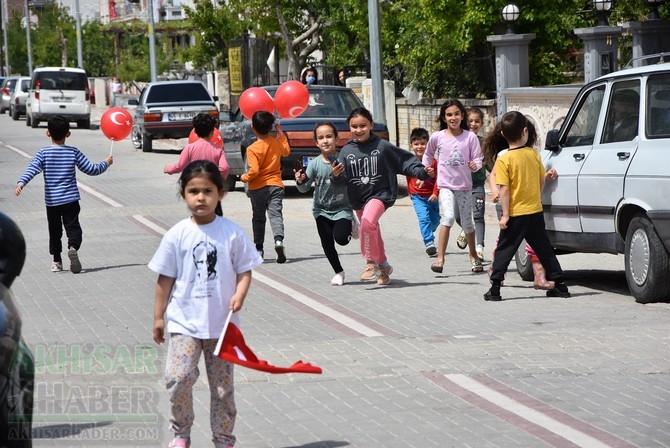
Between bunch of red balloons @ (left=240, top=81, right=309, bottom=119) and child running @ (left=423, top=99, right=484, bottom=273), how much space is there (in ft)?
7.24

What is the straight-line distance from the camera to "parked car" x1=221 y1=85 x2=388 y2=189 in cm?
2022

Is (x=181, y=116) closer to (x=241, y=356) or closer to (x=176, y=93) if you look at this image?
(x=176, y=93)

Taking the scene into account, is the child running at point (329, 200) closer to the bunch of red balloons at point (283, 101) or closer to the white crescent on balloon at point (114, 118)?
the bunch of red balloons at point (283, 101)

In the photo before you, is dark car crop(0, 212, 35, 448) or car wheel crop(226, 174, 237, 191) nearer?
dark car crop(0, 212, 35, 448)

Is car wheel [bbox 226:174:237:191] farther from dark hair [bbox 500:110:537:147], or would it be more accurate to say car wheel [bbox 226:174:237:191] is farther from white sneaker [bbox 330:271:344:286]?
dark hair [bbox 500:110:537:147]

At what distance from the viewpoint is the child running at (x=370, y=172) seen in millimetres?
11805

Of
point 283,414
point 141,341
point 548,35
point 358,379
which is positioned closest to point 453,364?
point 358,379

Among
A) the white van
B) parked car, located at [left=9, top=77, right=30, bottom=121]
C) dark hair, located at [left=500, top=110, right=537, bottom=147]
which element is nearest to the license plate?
the white van

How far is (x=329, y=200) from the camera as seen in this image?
39.5 feet

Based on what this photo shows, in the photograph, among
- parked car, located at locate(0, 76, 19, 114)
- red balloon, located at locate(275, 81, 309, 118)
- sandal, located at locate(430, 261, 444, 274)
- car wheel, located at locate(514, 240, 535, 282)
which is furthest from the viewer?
parked car, located at locate(0, 76, 19, 114)

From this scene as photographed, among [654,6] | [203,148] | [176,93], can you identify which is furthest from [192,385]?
[176,93]

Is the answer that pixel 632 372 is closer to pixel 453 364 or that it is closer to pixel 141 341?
pixel 453 364

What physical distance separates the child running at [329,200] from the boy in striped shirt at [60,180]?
2301 millimetres

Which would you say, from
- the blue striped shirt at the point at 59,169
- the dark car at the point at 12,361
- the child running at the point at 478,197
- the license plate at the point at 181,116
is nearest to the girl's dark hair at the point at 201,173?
the dark car at the point at 12,361
